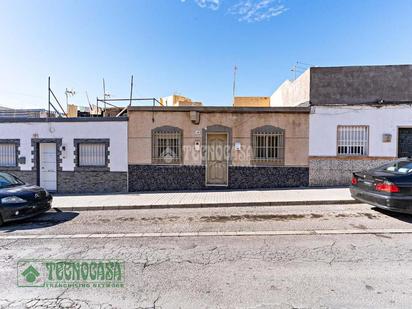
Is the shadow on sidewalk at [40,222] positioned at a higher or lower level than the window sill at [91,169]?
lower

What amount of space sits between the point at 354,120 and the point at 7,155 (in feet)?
50.3

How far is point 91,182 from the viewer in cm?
1060

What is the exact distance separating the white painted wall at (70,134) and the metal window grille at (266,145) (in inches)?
221

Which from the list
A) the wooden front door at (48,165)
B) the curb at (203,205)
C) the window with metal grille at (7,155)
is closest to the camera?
the curb at (203,205)

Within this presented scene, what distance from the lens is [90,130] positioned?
34.8ft

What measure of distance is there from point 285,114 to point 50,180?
1064cm

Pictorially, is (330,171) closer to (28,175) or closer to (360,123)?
(360,123)

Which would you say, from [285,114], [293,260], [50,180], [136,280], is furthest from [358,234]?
[50,180]

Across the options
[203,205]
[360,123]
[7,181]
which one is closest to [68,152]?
[7,181]

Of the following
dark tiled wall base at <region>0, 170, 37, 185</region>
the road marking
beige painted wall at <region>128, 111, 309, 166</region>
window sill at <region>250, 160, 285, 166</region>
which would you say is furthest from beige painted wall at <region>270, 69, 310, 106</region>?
dark tiled wall base at <region>0, 170, 37, 185</region>

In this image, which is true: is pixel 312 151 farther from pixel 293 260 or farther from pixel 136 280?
pixel 136 280

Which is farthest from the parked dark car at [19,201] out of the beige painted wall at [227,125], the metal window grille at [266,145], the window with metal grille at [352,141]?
the window with metal grille at [352,141]

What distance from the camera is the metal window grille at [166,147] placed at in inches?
412

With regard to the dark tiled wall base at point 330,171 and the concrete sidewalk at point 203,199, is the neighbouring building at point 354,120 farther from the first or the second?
the concrete sidewalk at point 203,199
